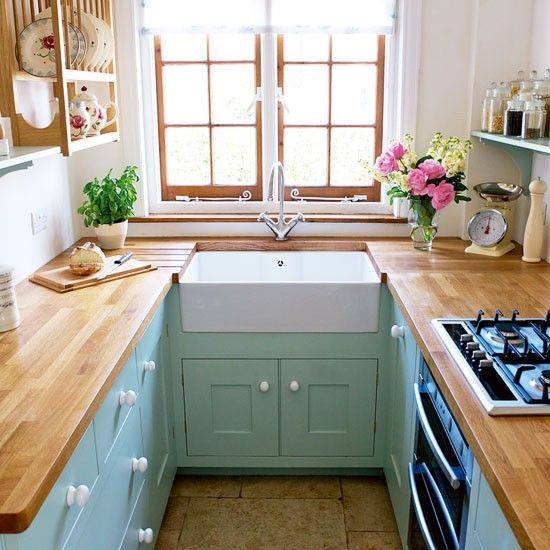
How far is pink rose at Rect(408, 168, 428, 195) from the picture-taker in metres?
2.63

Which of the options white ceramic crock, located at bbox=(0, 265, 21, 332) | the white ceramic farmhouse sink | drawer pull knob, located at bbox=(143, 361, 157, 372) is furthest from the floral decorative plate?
drawer pull knob, located at bbox=(143, 361, 157, 372)

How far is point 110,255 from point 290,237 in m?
0.82

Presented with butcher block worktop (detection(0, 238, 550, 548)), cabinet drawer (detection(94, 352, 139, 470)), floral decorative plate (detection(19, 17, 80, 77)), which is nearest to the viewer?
butcher block worktop (detection(0, 238, 550, 548))

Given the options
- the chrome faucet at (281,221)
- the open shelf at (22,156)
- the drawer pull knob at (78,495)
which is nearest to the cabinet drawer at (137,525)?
the drawer pull knob at (78,495)

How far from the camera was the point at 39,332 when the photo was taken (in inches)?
74.0

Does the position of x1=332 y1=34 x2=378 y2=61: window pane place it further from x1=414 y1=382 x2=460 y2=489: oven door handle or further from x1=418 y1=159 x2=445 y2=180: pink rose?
x1=414 y1=382 x2=460 y2=489: oven door handle

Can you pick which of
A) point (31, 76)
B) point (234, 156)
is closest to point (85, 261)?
point (31, 76)

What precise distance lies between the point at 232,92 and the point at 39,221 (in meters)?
1.08

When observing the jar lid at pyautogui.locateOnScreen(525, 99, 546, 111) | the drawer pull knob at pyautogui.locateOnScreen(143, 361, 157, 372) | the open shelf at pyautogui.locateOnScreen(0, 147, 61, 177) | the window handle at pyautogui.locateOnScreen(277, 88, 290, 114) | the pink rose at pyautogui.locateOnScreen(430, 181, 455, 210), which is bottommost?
the drawer pull knob at pyautogui.locateOnScreen(143, 361, 157, 372)

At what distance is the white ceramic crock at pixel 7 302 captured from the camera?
181 cm

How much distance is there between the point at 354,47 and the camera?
3014 mm

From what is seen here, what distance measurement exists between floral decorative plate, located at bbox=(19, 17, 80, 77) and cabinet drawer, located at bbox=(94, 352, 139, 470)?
1.00m

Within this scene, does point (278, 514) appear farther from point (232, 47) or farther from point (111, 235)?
point (232, 47)

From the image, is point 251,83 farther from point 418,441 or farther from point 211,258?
point 418,441
